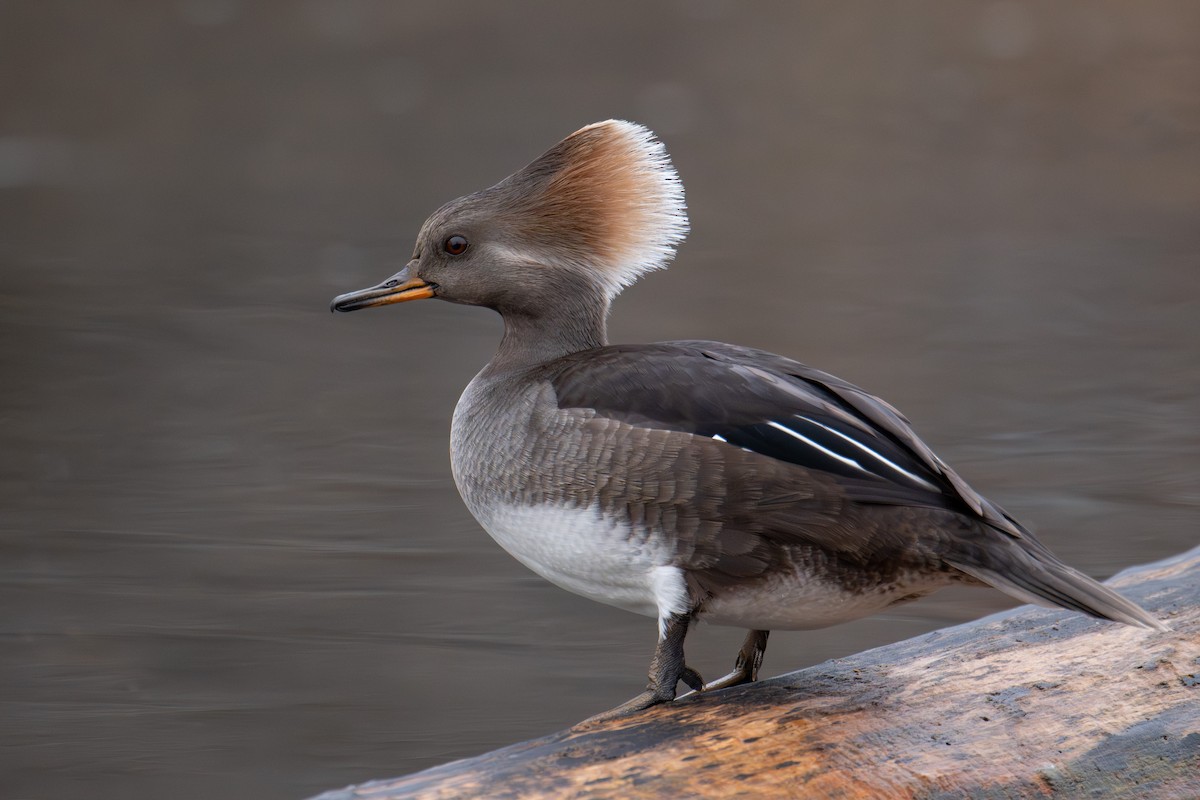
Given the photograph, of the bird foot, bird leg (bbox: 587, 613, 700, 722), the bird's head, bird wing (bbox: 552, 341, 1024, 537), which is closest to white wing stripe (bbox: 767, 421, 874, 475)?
bird wing (bbox: 552, 341, 1024, 537)

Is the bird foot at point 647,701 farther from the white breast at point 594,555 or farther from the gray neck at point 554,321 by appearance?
the gray neck at point 554,321

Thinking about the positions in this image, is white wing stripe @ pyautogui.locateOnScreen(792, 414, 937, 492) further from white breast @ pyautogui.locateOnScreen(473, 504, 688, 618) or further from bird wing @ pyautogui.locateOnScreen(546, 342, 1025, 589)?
white breast @ pyautogui.locateOnScreen(473, 504, 688, 618)

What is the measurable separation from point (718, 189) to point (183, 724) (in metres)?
6.79

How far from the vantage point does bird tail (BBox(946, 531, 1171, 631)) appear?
2.45 metres

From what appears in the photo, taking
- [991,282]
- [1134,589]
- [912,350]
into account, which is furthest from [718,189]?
[1134,589]

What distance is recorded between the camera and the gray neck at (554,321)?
315 cm

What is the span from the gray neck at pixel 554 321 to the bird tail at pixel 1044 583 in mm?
984

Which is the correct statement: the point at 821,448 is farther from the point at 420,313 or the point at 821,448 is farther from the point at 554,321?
the point at 420,313

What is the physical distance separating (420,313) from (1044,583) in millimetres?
6729

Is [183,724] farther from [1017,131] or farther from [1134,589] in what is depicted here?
[1017,131]

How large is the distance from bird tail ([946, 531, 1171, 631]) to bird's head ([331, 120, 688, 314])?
977 millimetres

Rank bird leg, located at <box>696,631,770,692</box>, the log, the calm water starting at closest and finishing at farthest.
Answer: the log < bird leg, located at <box>696,631,770,692</box> < the calm water

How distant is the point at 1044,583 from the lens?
2.45 m

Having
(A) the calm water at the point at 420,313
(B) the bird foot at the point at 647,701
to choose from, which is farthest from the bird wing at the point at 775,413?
(A) the calm water at the point at 420,313
